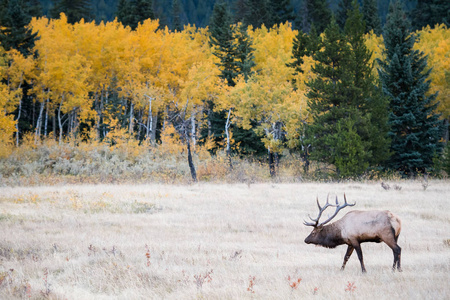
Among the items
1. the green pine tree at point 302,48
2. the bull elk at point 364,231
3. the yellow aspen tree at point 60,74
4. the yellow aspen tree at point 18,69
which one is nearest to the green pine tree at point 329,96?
the green pine tree at point 302,48

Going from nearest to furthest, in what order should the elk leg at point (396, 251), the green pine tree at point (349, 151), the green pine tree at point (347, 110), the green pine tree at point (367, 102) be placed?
the elk leg at point (396, 251) < the green pine tree at point (349, 151) < the green pine tree at point (347, 110) < the green pine tree at point (367, 102)

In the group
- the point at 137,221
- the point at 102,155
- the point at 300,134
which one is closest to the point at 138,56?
the point at 102,155

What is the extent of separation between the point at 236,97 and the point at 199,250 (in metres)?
21.1

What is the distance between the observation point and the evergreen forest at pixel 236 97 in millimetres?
25234

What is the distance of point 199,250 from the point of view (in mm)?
8977

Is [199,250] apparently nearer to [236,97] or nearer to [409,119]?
[236,97]

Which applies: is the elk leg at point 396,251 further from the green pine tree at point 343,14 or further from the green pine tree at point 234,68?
the green pine tree at point 343,14

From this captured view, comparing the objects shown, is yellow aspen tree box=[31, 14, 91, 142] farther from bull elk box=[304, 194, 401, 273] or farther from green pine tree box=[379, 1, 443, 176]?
bull elk box=[304, 194, 401, 273]

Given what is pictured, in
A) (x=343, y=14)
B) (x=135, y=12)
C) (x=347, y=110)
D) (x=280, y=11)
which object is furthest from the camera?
(x=280, y=11)

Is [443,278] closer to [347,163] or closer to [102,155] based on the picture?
[347,163]

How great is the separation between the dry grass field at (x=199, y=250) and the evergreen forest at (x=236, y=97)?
885cm

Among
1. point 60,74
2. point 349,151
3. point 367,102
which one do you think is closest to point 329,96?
point 367,102

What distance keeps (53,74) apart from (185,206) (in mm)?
20959

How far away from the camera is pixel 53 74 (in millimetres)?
31094
